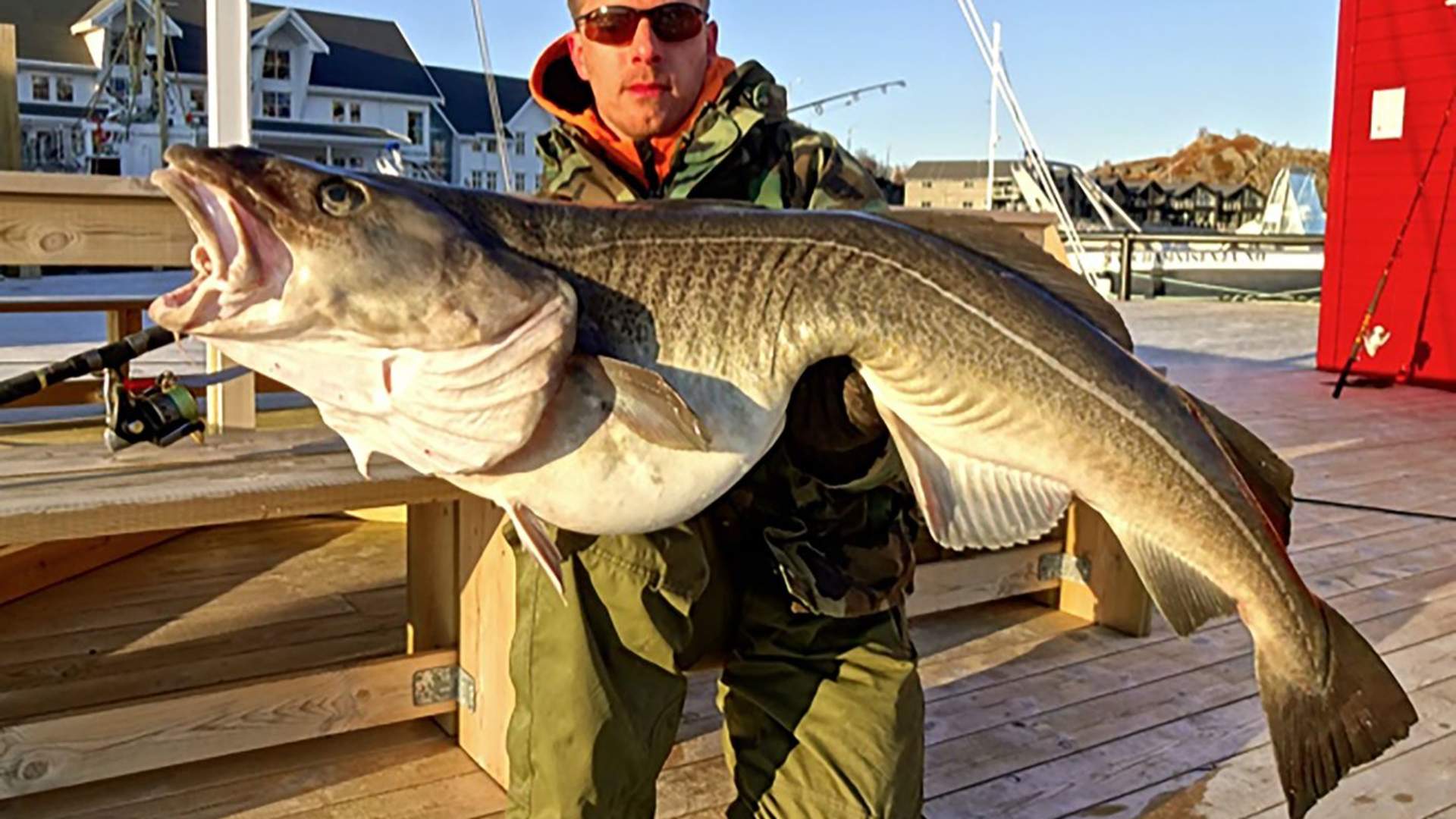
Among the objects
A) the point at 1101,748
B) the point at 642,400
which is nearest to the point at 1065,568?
the point at 1101,748

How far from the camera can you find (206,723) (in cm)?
308

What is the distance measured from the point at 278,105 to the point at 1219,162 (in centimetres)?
5775

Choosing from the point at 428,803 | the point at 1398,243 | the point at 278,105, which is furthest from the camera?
the point at 278,105

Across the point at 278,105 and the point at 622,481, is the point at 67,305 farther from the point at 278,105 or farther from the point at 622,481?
the point at 278,105

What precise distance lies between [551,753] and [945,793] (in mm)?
1407

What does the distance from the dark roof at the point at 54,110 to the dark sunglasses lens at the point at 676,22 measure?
35.5 meters

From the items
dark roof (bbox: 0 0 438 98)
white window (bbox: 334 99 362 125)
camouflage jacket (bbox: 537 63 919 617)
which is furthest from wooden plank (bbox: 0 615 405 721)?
white window (bbox: 334 99 362 125)

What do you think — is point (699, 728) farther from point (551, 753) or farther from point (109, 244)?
point (109, 244)

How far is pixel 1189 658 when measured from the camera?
4.23 metres

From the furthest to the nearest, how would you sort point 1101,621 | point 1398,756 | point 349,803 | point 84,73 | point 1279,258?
point 84,73 < point 1279,258 < point 1101,621 < point 1398,756 < point 349,803

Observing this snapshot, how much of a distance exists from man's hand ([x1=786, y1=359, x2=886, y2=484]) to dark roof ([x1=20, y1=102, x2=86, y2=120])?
35807 millimetres

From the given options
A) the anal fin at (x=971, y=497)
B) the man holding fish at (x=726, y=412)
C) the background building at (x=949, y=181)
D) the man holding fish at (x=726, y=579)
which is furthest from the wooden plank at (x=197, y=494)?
the background building at (x=949, y=181)

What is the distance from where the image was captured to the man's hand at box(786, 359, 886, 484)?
2.09m

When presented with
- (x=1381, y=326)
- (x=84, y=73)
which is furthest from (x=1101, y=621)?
(x=84, y=73)
